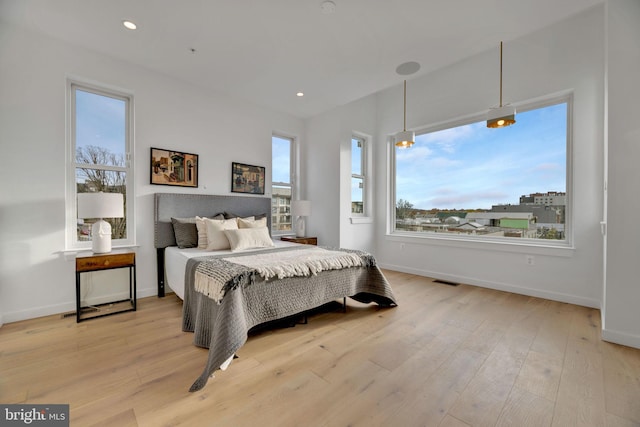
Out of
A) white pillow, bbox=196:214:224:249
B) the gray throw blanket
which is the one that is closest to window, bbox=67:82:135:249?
white pillow, bbox=196:214:224:249

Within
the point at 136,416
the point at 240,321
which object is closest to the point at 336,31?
the point at 240,321

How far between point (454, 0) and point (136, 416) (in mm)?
3551

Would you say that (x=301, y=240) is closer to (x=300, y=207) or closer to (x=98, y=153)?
(x=300, y=207)

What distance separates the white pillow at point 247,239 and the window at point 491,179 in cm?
263

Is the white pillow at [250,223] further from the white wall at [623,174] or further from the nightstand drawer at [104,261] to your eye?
the white wall at [623,174]

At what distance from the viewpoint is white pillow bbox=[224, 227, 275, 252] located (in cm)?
304

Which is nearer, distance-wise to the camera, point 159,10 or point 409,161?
point 159,10

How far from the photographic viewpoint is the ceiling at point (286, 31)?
2.29m

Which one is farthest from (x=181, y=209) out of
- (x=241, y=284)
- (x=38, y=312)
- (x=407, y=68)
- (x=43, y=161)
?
(x=407, y=68)

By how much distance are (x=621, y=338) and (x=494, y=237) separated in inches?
70.0

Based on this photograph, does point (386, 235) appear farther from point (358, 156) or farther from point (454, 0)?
point (454, 0)

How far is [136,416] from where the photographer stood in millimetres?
1371

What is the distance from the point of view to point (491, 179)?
3.85 m

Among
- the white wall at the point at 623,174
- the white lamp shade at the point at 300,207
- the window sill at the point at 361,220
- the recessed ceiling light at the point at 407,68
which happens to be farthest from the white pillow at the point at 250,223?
the white wall at the point at 623,174
